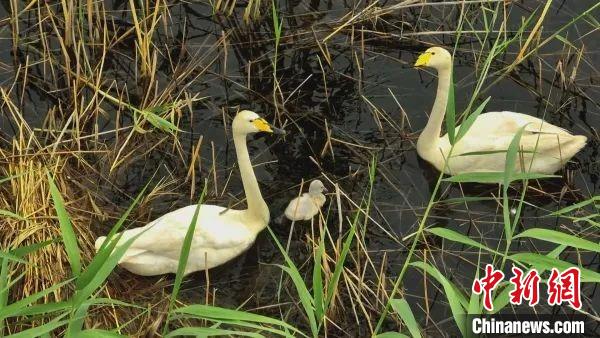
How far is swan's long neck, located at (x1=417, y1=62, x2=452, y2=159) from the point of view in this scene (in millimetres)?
6660

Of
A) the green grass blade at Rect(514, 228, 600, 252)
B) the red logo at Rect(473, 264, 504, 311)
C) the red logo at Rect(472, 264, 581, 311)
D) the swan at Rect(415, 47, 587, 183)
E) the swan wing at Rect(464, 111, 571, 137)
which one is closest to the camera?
the green grass blade at Rect(514, 228, 600, 252)

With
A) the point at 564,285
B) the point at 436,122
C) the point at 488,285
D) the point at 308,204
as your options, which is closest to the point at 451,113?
the point at 488,285

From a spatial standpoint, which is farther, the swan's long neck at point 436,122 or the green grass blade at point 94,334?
the swan's long neck at point 436,122

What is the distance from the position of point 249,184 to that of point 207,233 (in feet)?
1.50

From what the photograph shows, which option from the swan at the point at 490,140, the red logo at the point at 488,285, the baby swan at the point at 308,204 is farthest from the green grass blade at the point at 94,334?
the swan at the point at 490,140

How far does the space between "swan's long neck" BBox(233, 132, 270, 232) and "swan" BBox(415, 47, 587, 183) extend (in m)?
1.41

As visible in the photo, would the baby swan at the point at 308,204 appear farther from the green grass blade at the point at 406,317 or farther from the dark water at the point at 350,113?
the green grass blade at the point at 406,317

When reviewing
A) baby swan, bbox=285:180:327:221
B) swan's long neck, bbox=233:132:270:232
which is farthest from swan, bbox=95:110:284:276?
baby swan, bbox=285:180:327:221

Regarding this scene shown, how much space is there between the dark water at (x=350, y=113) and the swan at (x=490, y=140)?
238mm

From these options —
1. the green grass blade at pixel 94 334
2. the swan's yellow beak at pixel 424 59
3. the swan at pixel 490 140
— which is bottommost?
the swan at pixel 490 140

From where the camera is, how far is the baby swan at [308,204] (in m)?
6.31

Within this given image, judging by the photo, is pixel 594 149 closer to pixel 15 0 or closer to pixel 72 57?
pixel 72 57

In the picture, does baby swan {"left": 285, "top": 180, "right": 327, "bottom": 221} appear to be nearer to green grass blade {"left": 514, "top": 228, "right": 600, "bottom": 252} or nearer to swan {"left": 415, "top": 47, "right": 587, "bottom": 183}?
swan {"left": 415, "top": 47, "right": 587, "bottom": 183}

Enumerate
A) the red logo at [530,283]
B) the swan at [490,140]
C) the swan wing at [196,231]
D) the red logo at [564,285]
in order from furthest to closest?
the swan at [490,140], the swan wing at [196,231], the red logo at [564,285], the red logo at [530,283]
